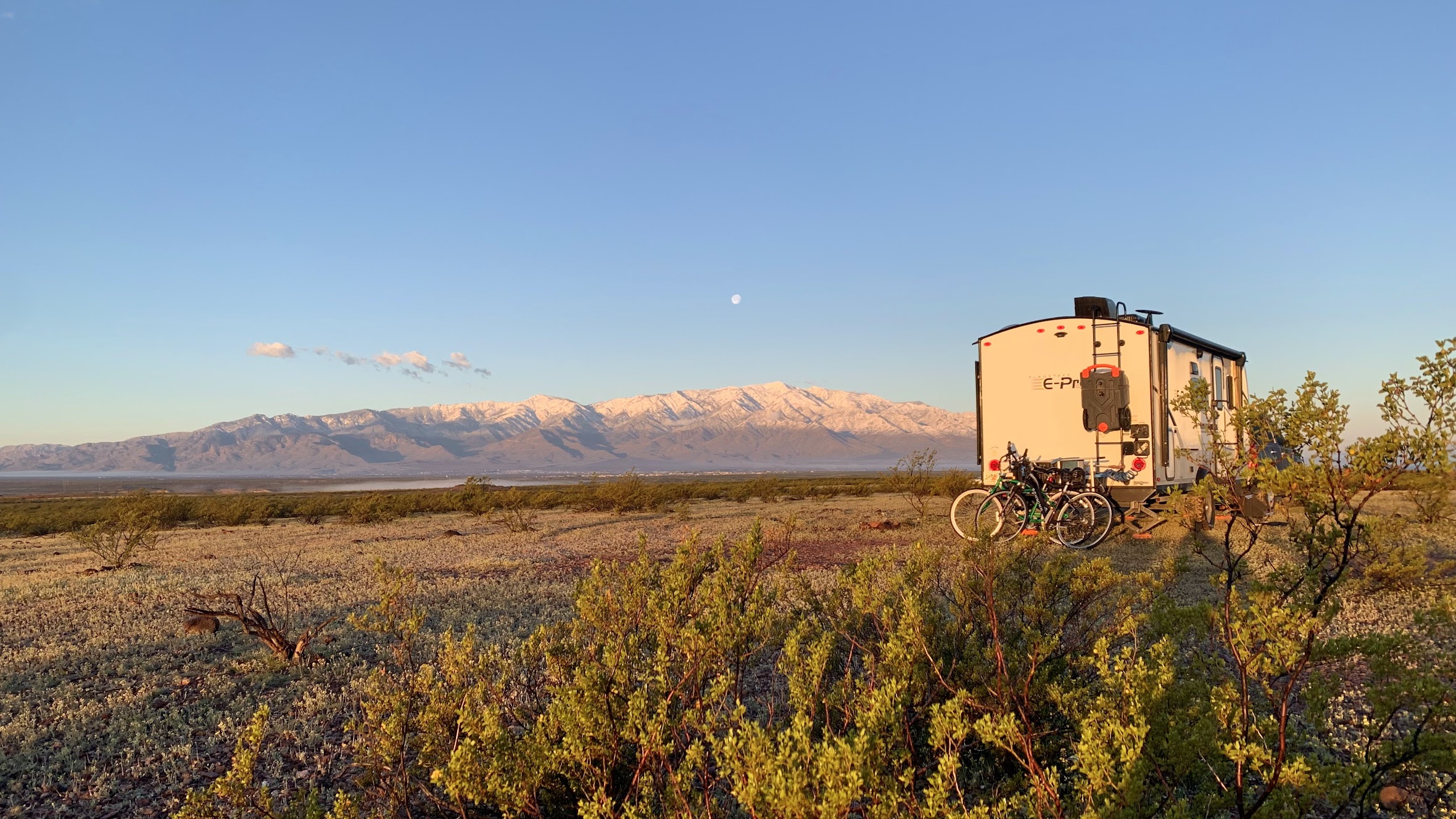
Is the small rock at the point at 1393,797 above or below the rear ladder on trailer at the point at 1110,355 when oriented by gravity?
below

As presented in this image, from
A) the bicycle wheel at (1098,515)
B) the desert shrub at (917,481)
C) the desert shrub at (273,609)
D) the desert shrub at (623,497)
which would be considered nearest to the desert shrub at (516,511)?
the desert shrub at (623,497)

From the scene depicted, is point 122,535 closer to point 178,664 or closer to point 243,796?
point 178,664

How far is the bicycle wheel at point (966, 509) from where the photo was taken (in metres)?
14.0

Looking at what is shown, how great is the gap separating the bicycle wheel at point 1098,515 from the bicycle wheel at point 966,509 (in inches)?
74.4

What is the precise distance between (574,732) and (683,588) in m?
0.91

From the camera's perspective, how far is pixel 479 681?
3.57 meters

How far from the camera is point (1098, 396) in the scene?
12.2m

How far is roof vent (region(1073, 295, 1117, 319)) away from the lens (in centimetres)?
1234

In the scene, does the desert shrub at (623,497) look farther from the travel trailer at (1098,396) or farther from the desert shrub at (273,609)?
the travel trailer at (1098,396)

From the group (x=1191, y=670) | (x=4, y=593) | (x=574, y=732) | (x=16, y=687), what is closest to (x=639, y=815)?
(x=574, y=732)

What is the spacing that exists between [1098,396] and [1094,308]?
1.43 m

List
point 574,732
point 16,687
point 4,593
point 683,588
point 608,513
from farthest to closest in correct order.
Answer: point 608,513
point 4,593
point 16,687
point 683,588
point 574,732

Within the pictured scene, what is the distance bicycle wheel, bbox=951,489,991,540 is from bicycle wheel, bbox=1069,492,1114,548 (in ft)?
6.20

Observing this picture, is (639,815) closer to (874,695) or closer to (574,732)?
(574,732)
